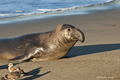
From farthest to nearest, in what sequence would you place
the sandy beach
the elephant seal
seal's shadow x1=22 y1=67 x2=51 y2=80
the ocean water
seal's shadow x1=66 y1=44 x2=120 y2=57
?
the ocean water < seal's shadow x1=66 y1=44 x2=120 y2=57 < the elephant seal < the sandy beach < seal's shadow x1=22 y1=67 x2=51 y2=80

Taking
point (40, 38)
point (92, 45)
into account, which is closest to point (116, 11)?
point (92, 45)

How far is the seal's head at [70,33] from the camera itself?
8.62 meters

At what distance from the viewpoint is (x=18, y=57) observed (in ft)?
29.9

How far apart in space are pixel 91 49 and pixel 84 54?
2.53ft

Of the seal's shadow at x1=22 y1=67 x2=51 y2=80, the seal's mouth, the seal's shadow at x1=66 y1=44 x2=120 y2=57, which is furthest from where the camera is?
the seal's shadow at x1=66 y1=44 x2=120 y2=57

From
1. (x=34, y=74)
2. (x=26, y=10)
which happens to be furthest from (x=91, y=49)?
(x=26, y=10)

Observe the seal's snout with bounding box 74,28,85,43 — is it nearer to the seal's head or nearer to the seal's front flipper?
the seal's head

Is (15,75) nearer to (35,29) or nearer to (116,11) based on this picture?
(35,29)

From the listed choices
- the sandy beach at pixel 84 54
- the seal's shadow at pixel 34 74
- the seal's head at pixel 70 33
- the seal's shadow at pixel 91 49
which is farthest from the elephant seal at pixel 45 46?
the seal's shadow at pixel 34 74

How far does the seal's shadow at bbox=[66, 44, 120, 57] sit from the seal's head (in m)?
0.82

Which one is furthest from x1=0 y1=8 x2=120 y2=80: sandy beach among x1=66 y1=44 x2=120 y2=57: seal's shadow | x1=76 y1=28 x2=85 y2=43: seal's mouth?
x1=76 y1=28 x2=85 y2=43: seal's mouth

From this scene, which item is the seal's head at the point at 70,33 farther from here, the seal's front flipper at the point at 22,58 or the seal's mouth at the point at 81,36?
the seal's front flipper at the point at 22,58

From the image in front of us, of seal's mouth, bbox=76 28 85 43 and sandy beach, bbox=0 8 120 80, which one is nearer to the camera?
sandy beach, bbox=0 8 120 80

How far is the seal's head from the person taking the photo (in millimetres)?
8625
